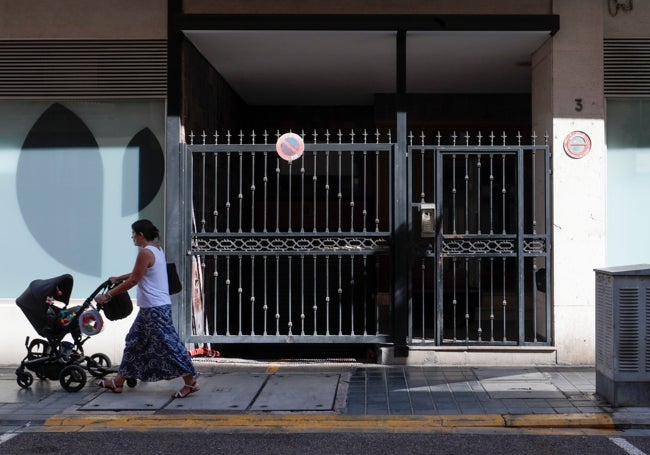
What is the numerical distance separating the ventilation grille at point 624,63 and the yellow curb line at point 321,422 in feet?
14.0


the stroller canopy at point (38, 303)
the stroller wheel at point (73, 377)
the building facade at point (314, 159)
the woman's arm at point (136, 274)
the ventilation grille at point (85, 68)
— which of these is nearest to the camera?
the woman's arm at point (136, 274)

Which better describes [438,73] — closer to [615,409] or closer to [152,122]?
[152,122]

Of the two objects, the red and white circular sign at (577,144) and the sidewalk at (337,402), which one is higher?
the red and white circular sign at (577,144)

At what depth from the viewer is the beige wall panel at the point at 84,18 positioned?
9398 millimetres

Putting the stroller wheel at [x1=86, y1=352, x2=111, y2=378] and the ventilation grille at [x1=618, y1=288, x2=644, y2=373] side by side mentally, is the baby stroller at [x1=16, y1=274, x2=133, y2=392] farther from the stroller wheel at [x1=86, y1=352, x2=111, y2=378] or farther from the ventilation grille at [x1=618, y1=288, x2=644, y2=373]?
the ventilation grille at [x1=618, y1=288, x2=644, y2=373]

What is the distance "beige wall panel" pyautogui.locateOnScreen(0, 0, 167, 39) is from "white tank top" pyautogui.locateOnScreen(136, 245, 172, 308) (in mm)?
3137

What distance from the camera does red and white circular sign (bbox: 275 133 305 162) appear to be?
923 centimetres

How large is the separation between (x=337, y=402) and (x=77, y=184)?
13.9ft

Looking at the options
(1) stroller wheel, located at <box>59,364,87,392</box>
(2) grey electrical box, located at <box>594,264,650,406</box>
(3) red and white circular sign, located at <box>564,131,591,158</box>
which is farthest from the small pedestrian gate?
(2) grey electrical box, located at <box>594,264,650,406</box>

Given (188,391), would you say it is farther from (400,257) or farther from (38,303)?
(400,257)

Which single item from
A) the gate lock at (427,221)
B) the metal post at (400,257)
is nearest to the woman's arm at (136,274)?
the metal post at (400,257)

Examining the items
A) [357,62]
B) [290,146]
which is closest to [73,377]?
[290,146]

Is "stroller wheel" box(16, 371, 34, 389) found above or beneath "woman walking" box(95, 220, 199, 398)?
beneath

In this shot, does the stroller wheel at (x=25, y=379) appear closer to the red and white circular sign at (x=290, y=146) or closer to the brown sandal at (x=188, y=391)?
the brown sandal at (x=188, y=391)
